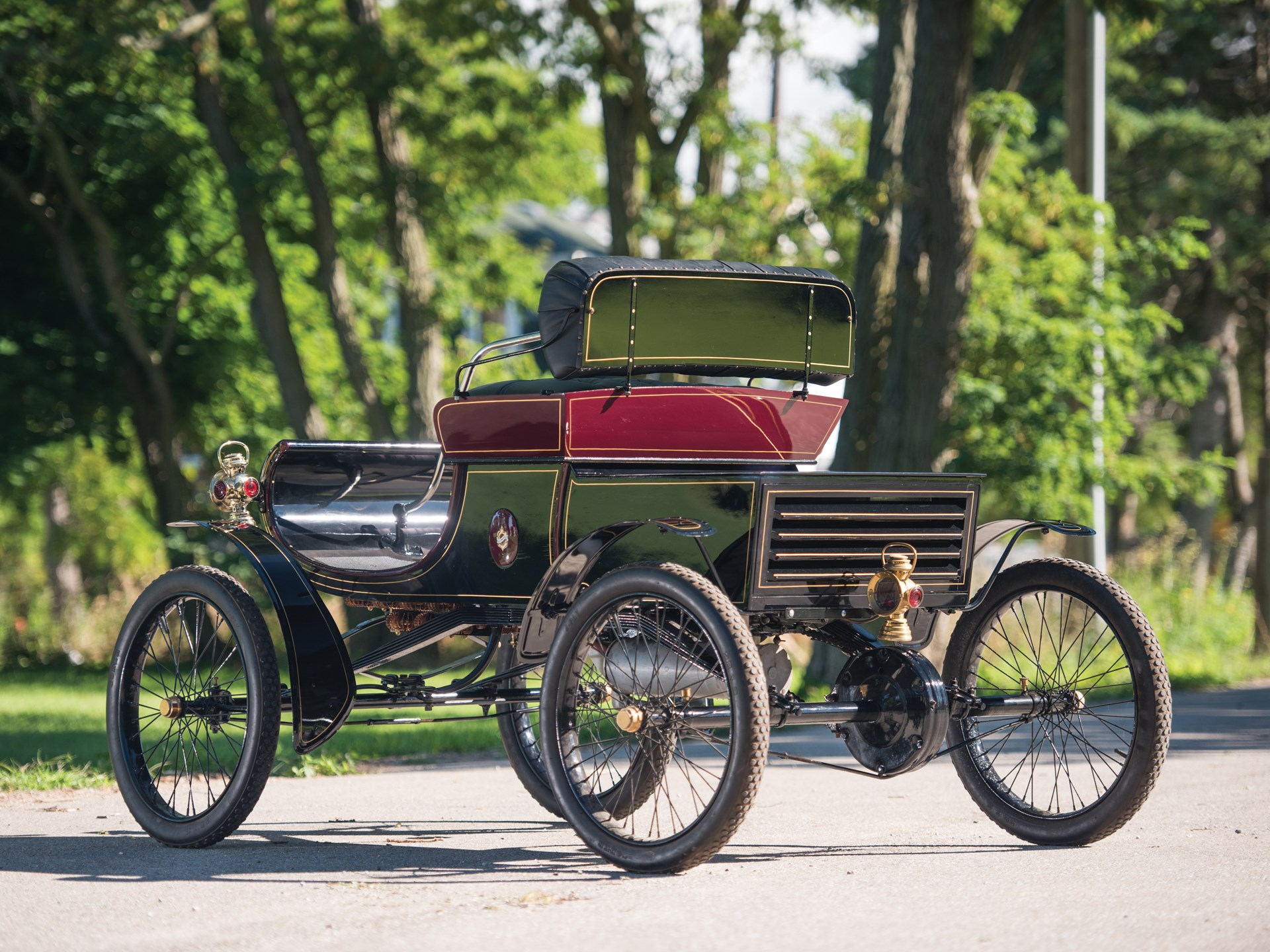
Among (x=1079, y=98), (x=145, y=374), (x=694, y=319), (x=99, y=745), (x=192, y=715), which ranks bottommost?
(x=99, y=745)

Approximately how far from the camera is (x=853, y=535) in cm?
517

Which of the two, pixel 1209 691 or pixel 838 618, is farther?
pixel 1209 691

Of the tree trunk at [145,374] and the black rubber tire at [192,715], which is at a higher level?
the tree trunk at [145,374]

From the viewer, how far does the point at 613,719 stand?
519 centimetres

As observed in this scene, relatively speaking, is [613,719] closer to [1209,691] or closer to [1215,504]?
[1209,691]

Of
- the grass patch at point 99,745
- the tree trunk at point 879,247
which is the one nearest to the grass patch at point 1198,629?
the tree trunk at point 879,247

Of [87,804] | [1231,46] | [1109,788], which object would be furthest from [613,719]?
[1231,46]

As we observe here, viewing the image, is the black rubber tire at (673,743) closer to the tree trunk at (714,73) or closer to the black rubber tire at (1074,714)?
the black rubber tire at (1074,714)

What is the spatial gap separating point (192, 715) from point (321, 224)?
11781 millimetres

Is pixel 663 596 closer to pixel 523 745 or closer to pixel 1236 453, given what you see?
pixel 523 745

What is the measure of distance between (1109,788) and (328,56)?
1323cm

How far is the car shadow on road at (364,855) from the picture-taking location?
505 centimetres

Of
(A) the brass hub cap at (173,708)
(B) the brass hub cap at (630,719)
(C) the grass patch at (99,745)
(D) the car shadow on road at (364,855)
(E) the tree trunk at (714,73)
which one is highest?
(E) the tree trunk at (714,73)

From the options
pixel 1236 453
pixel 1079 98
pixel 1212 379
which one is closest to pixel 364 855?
pixel 1079 98
